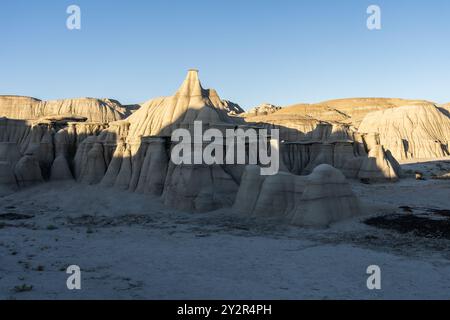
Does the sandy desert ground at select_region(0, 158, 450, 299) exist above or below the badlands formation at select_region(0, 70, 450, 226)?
below

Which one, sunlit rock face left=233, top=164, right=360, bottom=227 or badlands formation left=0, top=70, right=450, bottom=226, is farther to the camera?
badlands formation left=0, top=70, right=450, bottom=226

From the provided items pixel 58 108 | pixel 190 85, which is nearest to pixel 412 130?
pixel 190 85

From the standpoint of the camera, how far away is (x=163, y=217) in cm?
2338

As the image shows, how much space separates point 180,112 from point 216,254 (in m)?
23.0

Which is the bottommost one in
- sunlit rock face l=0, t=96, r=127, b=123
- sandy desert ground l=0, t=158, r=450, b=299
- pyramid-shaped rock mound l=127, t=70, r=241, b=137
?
sandy desert ground l=0, t=158, r=450, b=299

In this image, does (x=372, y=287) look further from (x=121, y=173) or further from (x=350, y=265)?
(x=121, y=173)

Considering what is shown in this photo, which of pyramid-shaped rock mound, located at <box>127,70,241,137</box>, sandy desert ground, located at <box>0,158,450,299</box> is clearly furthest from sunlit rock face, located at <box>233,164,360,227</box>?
pyramid-shaped rock mound, located at <box>127,70,241,137</box>

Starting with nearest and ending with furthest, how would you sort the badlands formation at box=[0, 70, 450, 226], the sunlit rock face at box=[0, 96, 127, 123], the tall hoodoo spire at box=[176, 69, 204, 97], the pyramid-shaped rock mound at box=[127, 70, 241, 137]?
1. the badlands formation at box=[0, 70, 450, 226]
2. the pyramid-shaped rock mound at box=[127, 70, 241, 137]
3. the tall hoodoo spire at box=[176, 69, 204, 97]
4. the sunlit rock face at box=[0, 96, 127, 123]

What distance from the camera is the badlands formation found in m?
21.4

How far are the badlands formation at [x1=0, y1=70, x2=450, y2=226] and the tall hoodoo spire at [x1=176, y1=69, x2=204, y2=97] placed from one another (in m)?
0.09

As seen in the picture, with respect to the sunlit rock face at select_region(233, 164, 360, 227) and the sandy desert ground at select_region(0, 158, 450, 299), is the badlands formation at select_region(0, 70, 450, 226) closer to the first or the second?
the sunlit rock face at select_region(233, 164, 360, 227)

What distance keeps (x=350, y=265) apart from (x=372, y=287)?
2.13 meters

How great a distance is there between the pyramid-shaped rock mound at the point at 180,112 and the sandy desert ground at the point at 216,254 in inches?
440
